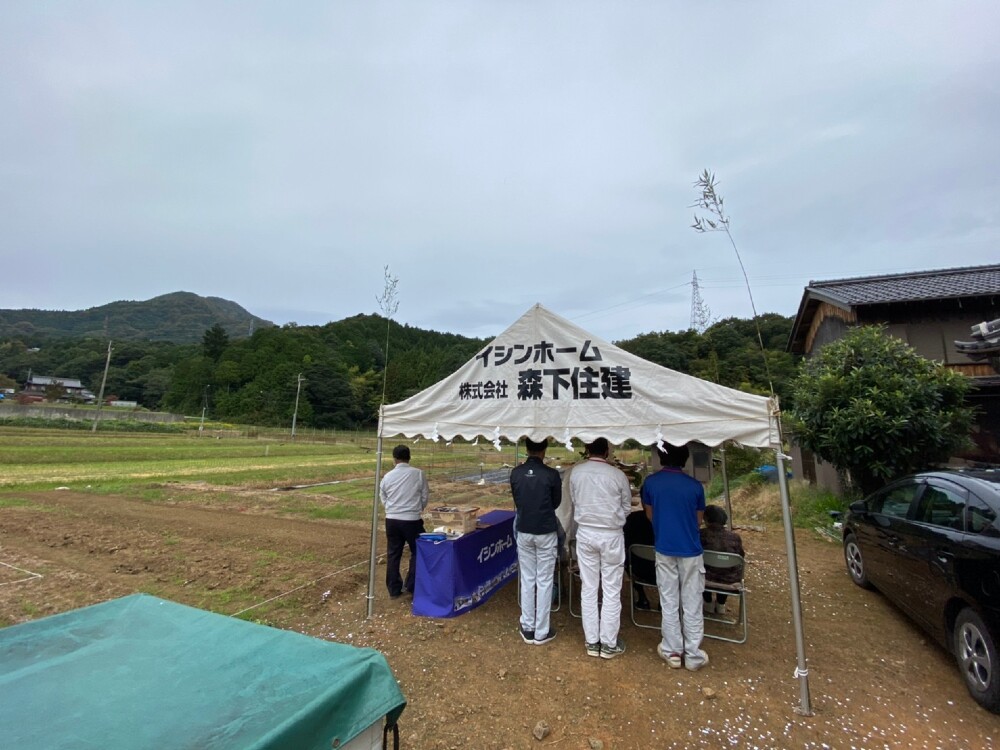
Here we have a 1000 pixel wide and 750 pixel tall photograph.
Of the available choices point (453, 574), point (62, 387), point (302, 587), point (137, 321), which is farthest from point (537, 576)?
point (137, 321)

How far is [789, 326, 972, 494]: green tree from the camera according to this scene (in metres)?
8.12

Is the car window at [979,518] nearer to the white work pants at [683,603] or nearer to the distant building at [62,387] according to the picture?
the white work pants at [683,603]

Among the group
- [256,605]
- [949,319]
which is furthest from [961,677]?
[949,319]

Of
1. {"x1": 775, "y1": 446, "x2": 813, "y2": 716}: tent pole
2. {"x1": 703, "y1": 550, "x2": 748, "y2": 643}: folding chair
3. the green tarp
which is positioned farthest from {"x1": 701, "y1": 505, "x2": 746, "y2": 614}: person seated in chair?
the green tarp

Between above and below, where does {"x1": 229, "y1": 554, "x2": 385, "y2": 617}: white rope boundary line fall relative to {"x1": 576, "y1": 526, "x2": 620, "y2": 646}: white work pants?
below

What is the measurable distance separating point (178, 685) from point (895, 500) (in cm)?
644

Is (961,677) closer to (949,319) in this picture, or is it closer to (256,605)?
(256,605)

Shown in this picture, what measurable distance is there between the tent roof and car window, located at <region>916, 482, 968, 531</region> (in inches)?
70.0

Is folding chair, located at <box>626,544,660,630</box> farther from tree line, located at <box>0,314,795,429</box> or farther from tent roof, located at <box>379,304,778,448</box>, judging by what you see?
tree line, located at <box>0,314,795,429</box>

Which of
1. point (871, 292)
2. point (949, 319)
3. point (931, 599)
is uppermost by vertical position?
point (871, 292)

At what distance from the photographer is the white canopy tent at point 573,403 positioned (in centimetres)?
372

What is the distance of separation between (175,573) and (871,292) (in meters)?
18.8

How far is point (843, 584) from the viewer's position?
5.87m

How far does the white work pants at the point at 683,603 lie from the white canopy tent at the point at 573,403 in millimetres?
705
